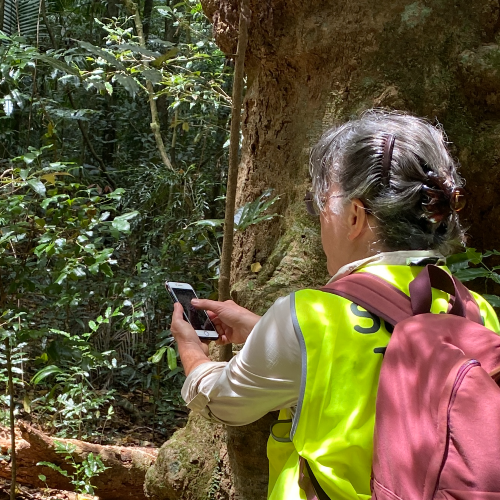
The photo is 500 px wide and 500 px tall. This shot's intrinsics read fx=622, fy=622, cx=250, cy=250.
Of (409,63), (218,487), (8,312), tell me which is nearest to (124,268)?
(8,312)

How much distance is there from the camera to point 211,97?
4.57m

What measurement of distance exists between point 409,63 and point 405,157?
0.98 meters

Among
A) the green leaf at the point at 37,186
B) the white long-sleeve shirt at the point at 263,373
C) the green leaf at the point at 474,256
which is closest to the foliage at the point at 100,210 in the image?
the green leaf at the point at 37,186

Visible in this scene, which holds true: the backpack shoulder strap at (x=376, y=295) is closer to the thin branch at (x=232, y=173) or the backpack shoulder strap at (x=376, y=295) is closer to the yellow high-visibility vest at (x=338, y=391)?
the yellow high-visibility vest at (x=338, y=391)

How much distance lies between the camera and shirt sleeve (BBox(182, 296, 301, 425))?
4.07 feet

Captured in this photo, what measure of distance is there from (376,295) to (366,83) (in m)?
1.22

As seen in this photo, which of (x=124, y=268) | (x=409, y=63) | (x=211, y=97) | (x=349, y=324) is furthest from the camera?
(x=124, y=268)

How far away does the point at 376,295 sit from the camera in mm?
1229

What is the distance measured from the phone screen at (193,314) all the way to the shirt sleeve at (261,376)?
44cm

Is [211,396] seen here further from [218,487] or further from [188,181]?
[188,181]

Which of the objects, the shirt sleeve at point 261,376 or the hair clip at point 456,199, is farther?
the hair clip at point 456,199

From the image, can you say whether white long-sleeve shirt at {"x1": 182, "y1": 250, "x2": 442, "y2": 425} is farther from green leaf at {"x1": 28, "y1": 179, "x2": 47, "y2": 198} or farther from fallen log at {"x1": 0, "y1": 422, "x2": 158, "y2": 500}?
fallen log at {"x1": 0, "y1": 422, "x2": 158, "y2": 500}

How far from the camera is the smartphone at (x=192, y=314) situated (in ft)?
6.08

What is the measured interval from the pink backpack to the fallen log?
2.33 m
